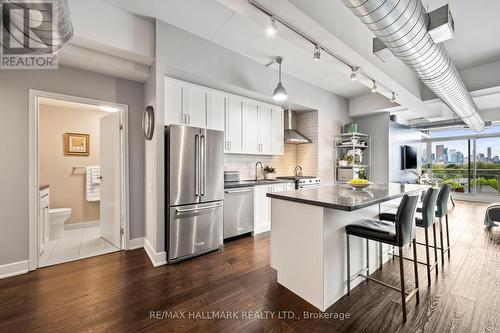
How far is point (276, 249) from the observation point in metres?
2.39

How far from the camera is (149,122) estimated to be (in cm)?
308

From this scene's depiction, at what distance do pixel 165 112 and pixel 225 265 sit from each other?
2181 mm

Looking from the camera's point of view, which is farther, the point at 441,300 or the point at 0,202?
the point at 0,202

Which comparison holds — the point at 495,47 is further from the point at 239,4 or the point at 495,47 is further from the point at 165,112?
the point at 165,112

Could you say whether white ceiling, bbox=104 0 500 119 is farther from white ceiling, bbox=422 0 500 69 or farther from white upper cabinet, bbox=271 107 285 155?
white upper cabinet, bbox=271 107 285 155

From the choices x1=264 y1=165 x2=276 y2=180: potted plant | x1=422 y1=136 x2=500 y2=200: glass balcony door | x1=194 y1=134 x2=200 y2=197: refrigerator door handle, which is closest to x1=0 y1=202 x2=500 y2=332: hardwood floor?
x1=194 y1=134 x2=200 y2=197: refrigerator door handle

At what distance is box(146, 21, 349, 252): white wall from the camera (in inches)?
113

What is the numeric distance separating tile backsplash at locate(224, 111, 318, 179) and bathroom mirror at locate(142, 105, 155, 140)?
5.90ft

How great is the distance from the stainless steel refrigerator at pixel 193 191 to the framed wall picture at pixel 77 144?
291cm

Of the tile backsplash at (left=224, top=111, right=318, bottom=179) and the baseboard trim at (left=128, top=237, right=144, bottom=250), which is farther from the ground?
the tile backsplash at (left=224, top=111, right=318, bottom=179)

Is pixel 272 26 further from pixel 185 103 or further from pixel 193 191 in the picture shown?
pixel 193 191

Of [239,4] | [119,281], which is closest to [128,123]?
[119,281]

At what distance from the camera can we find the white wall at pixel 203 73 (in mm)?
2863

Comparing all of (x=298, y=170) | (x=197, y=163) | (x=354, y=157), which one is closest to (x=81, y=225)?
(x=197, y=163)
